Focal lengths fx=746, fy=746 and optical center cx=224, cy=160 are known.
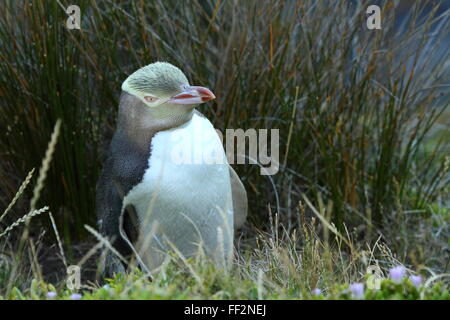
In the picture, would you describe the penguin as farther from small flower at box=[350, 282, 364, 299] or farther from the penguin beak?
small flower at box=[350, 282, 364, 299]

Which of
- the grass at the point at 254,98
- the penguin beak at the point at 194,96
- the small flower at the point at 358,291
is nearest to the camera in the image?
the small flower at the point at 358,291

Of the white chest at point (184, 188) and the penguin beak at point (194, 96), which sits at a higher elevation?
the penguin beak at point (194, 96)

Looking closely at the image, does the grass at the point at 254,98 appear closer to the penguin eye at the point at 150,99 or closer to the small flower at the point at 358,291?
the penguin eye at the point at 150,99

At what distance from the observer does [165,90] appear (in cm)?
263

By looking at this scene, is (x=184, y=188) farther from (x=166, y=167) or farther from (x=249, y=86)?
(x=249, y=86)

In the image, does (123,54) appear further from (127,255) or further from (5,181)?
(127,255)

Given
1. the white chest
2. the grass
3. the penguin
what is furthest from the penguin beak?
the grass

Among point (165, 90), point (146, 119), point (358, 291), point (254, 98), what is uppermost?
point (165, 90)

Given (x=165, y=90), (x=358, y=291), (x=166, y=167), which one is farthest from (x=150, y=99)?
(x=358, y=291)

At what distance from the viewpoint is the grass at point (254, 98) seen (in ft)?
11.7

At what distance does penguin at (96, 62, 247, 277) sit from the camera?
262 centimetres

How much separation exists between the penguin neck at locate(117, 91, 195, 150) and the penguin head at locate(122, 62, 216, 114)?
17mm

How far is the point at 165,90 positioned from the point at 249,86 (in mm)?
1157

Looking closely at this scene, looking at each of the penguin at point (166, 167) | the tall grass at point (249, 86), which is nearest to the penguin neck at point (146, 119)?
the penguin at point (166, 167)
